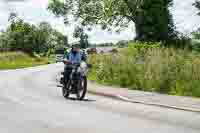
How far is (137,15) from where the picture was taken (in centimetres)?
6150

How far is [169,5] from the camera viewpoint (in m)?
63.4

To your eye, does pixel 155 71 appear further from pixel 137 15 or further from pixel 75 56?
pixel 137 15

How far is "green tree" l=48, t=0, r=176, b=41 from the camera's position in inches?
2360

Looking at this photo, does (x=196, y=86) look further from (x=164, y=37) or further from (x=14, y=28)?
(x=14, y=28)

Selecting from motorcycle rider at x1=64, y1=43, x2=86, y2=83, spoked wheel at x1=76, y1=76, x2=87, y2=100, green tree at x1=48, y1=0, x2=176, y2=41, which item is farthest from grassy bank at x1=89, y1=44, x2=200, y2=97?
green tree at x1=48, y1=0, x2=176, y2=41

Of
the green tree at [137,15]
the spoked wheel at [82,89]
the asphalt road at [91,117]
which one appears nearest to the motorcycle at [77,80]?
the spoked wheel at [82,89]

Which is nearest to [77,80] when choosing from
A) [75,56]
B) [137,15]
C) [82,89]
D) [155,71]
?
[82,89]

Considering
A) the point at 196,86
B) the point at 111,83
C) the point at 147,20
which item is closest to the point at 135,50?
the point at 111,83

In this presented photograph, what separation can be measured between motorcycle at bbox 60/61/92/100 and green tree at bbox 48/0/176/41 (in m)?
40.4

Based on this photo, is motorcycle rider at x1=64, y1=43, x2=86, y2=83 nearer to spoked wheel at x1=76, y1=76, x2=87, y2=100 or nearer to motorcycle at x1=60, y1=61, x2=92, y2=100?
motorcycle at x1=60, y1=61, x2=92, y2=100

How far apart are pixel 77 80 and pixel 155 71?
4257mm

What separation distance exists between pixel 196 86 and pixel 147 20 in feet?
139

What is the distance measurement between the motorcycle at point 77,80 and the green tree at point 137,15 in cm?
4044

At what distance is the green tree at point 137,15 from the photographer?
59938 millimetres
